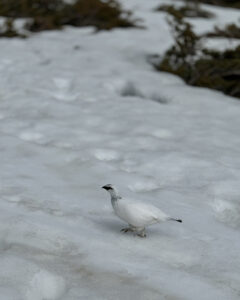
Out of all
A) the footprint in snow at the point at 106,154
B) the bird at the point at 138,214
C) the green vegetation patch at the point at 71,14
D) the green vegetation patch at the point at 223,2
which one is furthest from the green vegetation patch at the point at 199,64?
the green vegetation patch at the point at 223,2

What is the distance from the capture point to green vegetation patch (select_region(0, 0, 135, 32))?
1072 centimetres

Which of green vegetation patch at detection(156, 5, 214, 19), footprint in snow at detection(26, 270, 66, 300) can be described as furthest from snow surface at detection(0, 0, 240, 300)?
green vegetation patch at detection(156, 5, 214, 19)

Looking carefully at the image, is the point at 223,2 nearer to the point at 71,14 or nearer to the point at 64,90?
the point at 71,14

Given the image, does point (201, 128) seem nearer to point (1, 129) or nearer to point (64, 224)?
point (1, 129)

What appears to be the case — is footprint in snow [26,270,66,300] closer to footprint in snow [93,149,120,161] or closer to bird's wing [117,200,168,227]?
bird's wing [117,200,168,227]

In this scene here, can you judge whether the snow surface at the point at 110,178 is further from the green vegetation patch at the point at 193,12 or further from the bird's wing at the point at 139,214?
the green vegetation patch at the point at 193,12

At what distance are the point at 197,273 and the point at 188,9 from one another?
9.79m

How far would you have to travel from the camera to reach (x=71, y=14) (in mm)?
11320

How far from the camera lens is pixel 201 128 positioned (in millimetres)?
5770

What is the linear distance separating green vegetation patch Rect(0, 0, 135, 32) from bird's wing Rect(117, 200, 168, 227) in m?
7.65

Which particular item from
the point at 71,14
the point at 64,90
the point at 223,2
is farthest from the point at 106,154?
the point at 223,2

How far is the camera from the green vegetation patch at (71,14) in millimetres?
10719

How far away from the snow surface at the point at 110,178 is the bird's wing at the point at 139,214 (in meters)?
0.12

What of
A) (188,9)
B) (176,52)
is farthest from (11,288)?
(188,9)
